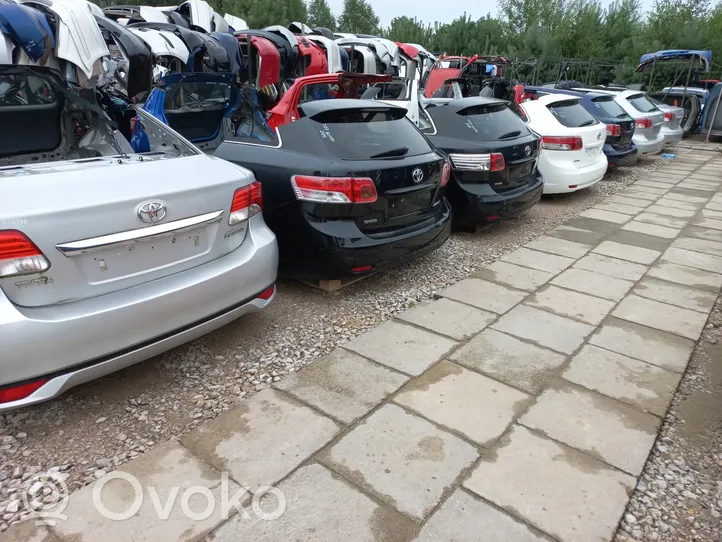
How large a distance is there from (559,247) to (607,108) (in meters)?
4.49

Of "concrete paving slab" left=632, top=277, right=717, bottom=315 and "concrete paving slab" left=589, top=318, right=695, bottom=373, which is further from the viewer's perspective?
"concrete paving slab" left=632, top=277, right=717, bottom=315

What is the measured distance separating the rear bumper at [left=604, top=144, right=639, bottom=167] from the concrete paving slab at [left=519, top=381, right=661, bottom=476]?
23.0 feet

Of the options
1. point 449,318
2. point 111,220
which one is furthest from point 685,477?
point 111,220

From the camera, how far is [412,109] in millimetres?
5773

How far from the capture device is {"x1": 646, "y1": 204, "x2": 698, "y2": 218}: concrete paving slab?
7.06 m

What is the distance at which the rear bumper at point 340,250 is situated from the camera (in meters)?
3.68

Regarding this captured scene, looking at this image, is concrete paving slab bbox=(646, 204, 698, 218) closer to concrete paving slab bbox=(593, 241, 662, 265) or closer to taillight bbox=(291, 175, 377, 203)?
concrete paving slab bbox=(593, 241, 662, 265)

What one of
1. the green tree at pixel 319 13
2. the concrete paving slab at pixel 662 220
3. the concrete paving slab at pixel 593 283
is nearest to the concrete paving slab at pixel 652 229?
the concrete paving slab at pixel 662 220

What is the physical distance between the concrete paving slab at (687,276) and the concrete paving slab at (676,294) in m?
0.12

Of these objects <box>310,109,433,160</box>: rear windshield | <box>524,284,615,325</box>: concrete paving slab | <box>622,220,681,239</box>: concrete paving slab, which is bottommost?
<box>622,220,681,239</box>: concrete paving slab

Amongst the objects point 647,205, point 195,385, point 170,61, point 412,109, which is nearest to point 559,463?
point 195,385

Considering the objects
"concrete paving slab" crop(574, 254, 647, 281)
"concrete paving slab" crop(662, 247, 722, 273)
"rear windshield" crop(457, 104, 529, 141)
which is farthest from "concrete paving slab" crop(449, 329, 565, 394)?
"concrete paving slab" crop(662, 247, 722, 273)

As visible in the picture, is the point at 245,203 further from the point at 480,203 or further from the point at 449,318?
the point at 480,203

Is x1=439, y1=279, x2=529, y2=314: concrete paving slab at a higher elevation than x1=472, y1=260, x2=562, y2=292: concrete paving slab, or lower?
higher
